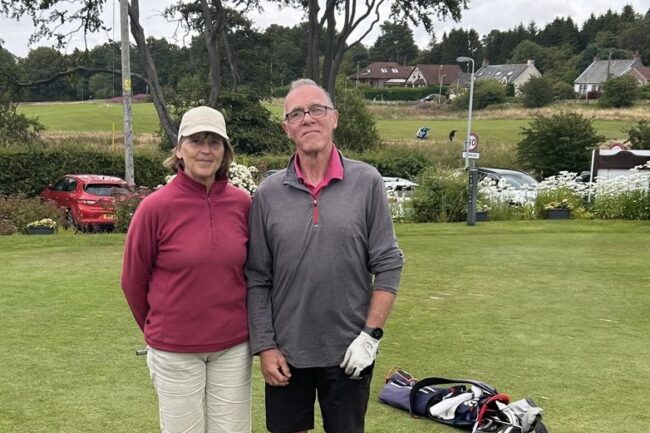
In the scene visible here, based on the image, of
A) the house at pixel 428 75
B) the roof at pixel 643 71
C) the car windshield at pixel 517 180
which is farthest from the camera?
the house at pixel 428 75

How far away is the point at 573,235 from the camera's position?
44.9ft

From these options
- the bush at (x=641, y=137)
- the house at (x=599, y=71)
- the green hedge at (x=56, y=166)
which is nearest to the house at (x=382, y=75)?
the house at (x=599, y=71)

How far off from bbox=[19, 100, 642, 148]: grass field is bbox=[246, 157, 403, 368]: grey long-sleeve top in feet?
153

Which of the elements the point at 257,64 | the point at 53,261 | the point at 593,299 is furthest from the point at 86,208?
the point at 257,64

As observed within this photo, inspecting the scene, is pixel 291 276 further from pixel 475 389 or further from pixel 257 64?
pixel 257 64

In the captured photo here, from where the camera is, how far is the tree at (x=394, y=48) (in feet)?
488

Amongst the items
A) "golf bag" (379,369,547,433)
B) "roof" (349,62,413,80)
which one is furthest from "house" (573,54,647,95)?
"golf bag" (379,369,547,433)

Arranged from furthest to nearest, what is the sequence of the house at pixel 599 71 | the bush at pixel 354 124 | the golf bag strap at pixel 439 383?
the house at pixel 599 71 → the bush at pixel 354 124 → the golf bag strap at pixel 439 383

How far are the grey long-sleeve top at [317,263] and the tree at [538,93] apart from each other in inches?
2998

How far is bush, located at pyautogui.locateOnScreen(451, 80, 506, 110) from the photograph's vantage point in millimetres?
78562

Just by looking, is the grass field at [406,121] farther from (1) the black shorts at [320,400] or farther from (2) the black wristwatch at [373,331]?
(2) the black wristwatch at [373,331]

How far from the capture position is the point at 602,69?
109125 mm

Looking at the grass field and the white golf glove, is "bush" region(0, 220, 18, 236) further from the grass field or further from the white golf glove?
the grass field

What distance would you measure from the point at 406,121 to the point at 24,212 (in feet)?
193
